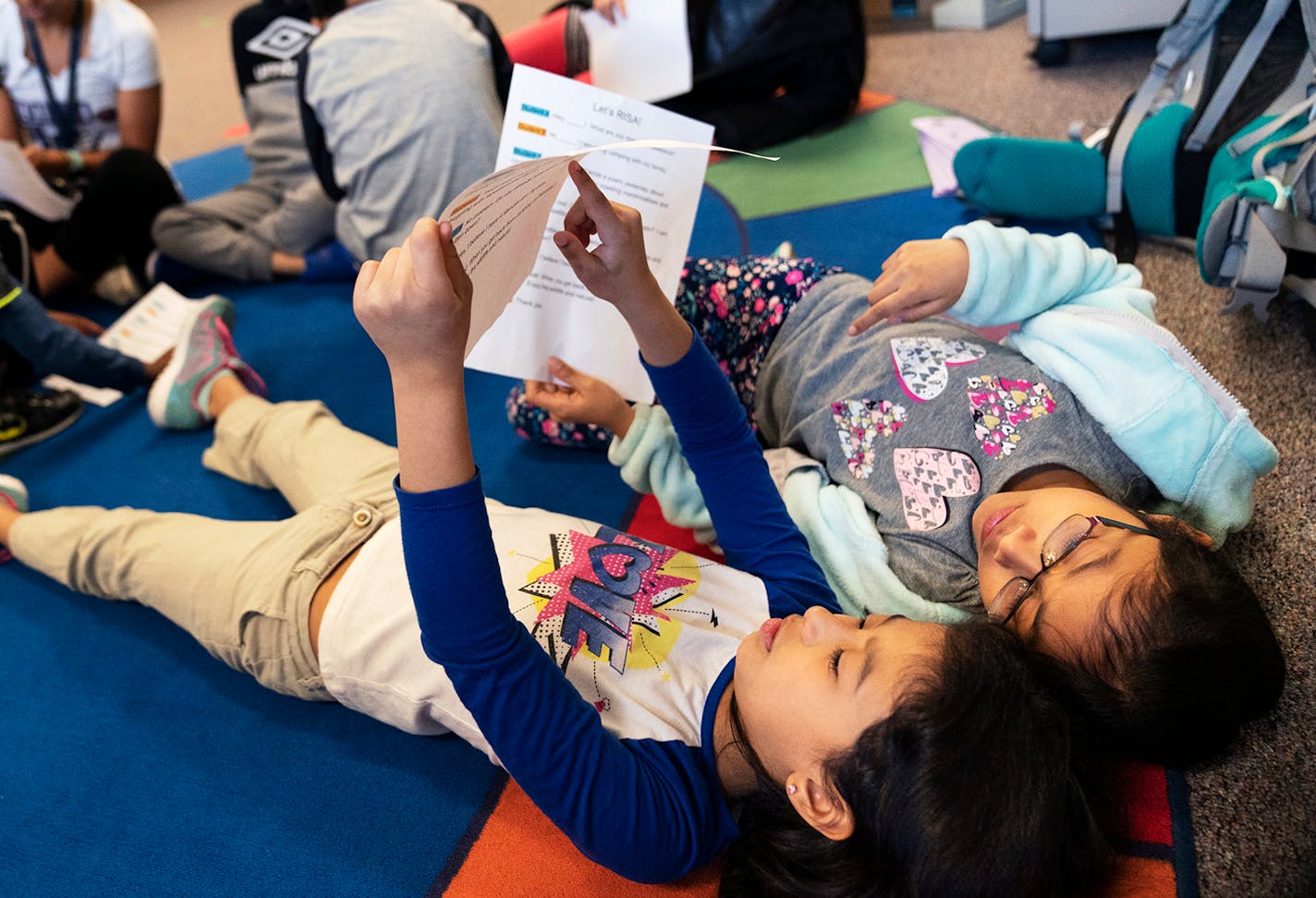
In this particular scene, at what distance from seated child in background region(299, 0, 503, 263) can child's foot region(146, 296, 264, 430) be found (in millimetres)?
337

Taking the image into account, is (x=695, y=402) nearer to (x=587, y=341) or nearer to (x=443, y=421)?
(x=587, y=341)

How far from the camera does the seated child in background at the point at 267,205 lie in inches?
71.9

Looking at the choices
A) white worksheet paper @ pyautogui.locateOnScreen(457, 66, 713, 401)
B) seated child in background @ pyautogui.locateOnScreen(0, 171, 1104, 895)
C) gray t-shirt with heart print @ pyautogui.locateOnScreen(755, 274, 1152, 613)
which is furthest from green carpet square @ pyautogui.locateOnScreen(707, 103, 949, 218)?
seated child in background @ pyautogui.locateOnScreen(0, 171, 1104, 895)

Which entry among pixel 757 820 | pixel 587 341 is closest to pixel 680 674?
pixel 757 820

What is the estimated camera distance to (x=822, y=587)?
0.90 metres

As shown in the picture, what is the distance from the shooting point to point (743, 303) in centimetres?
119

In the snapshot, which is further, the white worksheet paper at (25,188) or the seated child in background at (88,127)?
the seated child in background at (88,127)

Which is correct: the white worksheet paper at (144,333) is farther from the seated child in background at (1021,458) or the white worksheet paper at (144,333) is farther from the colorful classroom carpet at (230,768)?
the seated child in background at (1021,458)

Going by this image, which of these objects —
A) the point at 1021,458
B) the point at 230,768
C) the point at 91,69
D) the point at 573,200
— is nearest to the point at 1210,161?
the point at 1021,458

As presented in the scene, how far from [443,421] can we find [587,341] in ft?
1.47

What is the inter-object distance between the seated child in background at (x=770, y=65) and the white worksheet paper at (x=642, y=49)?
15cm

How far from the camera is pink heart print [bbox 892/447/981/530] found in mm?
928

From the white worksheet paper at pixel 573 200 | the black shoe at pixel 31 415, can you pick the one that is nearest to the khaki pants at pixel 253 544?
the white worksheet paper at pixel 573 200

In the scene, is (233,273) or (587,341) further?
(233,273)
